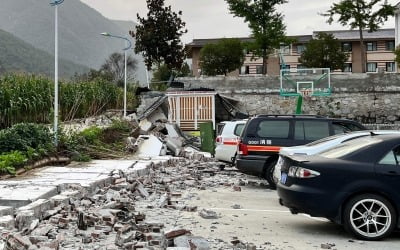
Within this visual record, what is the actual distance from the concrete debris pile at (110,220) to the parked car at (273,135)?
179 centimetres

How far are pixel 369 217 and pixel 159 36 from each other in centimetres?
4026

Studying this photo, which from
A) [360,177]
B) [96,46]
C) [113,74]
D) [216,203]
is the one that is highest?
[96,46]

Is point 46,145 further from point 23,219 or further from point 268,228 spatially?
point 268,228

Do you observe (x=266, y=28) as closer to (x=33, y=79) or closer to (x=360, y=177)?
(x=33, y=79)

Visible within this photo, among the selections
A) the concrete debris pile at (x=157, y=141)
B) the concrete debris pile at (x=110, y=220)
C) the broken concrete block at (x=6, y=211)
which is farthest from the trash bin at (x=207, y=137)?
the broken concrete block at (x=6, y=211)

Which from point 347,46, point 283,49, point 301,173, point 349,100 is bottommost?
point 301,173

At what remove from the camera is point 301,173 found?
26.4 feet

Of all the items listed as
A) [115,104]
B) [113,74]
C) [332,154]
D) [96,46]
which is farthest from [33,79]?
[96,46]

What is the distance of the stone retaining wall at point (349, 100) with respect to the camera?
35938 millimetres

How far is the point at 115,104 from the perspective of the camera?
120ft

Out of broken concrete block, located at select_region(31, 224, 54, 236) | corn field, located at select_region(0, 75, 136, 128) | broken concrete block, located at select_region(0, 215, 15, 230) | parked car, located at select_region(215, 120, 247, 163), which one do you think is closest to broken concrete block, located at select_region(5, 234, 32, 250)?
broken concrete block, located at select_region(31, 224, 54, 236)

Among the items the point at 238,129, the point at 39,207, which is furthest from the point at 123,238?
the point at 238,129

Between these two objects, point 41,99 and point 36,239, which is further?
point 41,99

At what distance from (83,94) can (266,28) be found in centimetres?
1965
